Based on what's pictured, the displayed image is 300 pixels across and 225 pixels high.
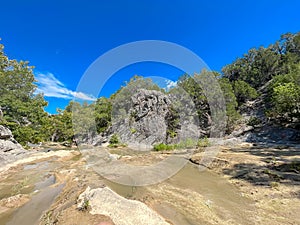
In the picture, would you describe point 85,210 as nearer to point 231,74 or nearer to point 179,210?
point 179,210

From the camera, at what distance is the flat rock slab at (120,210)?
13.0ft

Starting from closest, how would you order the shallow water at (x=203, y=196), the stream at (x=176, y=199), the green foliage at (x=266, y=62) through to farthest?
1. the shallow water at (x=203, y=196)
2. the stream at (x=176, y=199)
3. the green foliage at (x=266, y=62)

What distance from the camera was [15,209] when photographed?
5855 mm

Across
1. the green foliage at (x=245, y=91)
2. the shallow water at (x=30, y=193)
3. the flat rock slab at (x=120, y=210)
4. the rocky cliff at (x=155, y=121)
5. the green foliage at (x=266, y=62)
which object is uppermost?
the green foliage at (x=266, y=62)

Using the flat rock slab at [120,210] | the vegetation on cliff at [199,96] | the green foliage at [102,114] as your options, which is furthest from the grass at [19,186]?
the green foliage at [102,114]

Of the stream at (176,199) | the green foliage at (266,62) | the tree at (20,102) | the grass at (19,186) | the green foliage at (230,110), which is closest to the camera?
the stream at (176,199)

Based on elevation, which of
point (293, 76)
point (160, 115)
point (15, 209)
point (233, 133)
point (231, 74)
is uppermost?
point (231, 74)

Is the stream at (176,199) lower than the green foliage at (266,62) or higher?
lower

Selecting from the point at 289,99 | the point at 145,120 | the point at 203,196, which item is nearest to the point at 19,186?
the point at 203,196

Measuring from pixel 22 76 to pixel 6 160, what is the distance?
46.6ft

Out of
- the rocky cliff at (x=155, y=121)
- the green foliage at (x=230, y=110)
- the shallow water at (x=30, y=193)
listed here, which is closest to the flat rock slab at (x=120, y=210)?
the shallow water at (x=30, y=193)

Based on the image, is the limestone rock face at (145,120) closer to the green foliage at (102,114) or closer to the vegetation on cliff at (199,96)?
the vegetation on cliff at (199,96)

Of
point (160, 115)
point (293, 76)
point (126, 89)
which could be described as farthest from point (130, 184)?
point (126, 89)

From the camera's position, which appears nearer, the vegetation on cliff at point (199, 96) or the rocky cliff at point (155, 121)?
the vegetation on cliff at point (199, 96)
